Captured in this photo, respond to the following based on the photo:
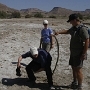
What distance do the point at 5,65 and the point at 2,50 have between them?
2.39 meters

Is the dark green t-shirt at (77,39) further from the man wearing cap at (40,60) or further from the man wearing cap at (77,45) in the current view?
the man wearing cap at (40,60)

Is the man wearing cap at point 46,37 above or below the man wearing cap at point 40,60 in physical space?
above

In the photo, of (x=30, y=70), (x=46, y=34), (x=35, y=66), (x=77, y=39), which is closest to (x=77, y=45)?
(x=77, y=39)

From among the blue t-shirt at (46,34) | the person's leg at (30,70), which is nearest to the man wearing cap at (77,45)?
the person's leg at (30,70)

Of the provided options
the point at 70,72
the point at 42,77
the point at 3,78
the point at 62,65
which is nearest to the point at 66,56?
the point at 62,65

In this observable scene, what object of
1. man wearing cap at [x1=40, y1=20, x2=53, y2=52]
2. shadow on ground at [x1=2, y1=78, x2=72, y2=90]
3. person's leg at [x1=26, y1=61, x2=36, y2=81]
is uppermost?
man wearing cap at [x1=40, y1=20, x2=53, y2=52]

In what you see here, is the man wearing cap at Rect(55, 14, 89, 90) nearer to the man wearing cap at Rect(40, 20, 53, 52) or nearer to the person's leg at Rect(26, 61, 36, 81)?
the person's leg at Rect(26, 61, 36, 81)

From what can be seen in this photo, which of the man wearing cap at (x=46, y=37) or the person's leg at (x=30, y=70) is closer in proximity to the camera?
the person's leg at (x=30, y=70)

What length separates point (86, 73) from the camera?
707cm

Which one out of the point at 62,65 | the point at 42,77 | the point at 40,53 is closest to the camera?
the point at 40,53

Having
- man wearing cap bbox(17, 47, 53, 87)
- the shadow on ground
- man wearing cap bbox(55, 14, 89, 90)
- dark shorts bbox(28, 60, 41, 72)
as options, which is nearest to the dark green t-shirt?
man wearing cap bbox(55, 14, 89, 90)

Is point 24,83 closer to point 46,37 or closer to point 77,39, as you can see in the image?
point 77,39

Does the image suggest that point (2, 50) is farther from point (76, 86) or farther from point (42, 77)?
point (76, 86)

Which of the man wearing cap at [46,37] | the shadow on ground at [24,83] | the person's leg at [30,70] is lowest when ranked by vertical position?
the shadow on ground at [24,83]
